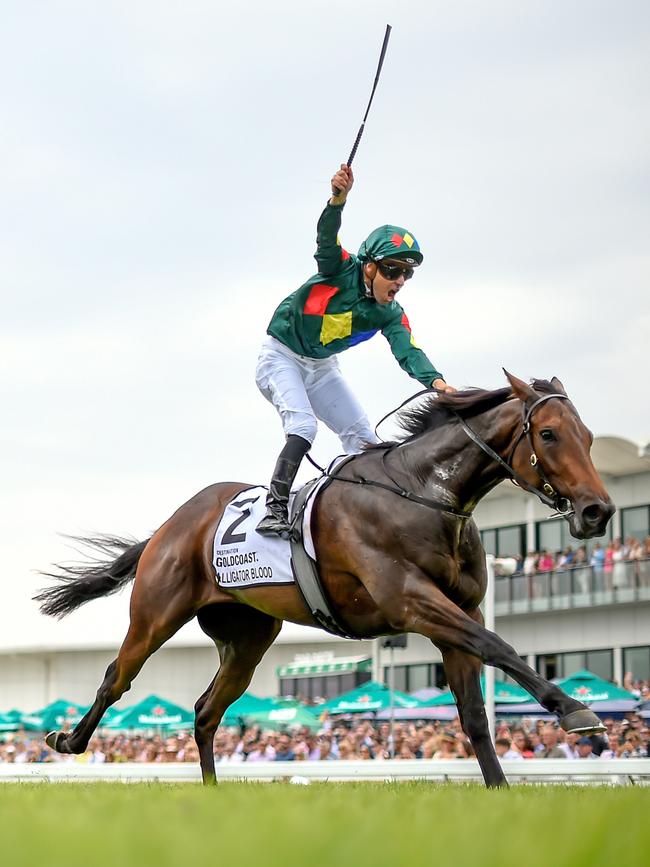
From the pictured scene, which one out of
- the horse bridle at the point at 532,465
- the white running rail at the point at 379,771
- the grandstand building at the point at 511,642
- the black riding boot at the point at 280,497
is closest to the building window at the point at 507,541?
the grandstand building at the point at 511,642

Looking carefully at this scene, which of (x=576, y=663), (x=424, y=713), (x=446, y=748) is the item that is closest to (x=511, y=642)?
(x=576, y=663)

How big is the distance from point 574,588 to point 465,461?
993 inches

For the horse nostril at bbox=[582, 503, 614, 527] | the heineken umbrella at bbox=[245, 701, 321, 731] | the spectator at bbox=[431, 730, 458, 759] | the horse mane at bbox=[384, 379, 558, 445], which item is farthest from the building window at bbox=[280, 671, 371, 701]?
the horse nostril at bbox=[582, 503, 614, 527]

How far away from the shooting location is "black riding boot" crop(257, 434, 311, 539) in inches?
264

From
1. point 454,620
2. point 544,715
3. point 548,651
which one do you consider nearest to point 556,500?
point 454,620

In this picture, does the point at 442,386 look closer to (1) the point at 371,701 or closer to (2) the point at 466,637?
(2) the point at 466,637

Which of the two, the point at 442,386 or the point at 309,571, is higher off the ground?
the point at 442,386

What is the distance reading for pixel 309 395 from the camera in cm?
725

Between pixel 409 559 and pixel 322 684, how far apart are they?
28.9 metres

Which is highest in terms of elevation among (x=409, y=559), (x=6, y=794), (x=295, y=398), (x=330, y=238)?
(x=330, y=238)

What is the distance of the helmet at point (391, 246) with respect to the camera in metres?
6.66

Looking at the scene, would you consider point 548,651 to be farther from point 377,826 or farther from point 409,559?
point 377,826

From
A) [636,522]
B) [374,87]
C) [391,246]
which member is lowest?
[636,522]

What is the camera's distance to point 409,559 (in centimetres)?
607
